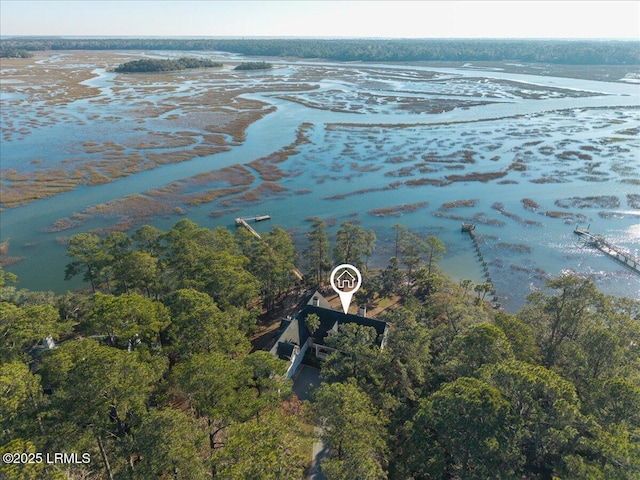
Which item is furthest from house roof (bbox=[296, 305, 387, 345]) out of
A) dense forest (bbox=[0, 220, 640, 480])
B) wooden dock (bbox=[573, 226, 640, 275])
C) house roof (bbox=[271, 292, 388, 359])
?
wooden dock (bbox=[573, 226, 640, 275])

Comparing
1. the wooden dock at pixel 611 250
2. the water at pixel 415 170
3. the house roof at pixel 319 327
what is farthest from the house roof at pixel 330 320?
the wooden dock at pixel 611 250

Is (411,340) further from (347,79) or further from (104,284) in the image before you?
(347,79)

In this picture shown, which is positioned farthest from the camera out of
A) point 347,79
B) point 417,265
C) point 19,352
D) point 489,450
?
point 347,79

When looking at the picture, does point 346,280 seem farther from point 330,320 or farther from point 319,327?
point 319,327

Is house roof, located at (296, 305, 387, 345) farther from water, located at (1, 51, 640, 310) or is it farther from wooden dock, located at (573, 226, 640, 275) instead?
wooden dock, located at (573, 226, 640, 275)

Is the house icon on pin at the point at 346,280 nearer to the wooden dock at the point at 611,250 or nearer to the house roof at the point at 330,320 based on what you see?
the house roof at the point at 330,320

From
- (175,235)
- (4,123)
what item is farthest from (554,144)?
(4,123)
